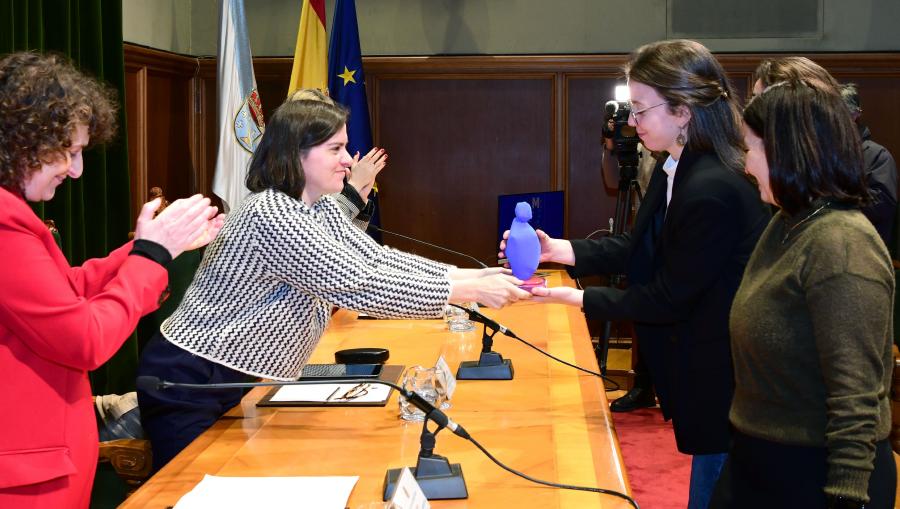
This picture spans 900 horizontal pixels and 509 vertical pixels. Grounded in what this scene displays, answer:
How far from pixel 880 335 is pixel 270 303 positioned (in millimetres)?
1233

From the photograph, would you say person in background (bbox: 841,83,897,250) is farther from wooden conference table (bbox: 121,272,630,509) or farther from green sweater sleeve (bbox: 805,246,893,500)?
green sweater sleeve (bbox: 805,246,893,500)

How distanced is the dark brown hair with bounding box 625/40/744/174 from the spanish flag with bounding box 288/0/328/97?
339cm

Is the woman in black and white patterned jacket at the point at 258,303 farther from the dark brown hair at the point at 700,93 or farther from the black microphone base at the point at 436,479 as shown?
the dark brown hair at the point at 700,93

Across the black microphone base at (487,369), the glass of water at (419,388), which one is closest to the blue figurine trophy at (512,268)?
the black microphone base at (487,369)

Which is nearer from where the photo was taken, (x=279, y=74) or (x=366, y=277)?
(x=366, y=277)

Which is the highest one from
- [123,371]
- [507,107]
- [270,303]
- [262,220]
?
[507,107]

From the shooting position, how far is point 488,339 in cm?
254

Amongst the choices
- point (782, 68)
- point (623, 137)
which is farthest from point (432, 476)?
point (623, 137)

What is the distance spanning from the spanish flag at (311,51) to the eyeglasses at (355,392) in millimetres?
3317

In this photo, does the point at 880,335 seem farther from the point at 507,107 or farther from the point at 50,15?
the point at 507,107

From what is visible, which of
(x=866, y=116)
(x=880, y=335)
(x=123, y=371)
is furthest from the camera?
(x=866, y=116)

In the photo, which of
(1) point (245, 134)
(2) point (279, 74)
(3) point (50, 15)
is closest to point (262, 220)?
(3) point (50, 15)

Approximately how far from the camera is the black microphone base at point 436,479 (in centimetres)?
164

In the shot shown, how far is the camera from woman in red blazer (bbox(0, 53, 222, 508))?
1528 mm
